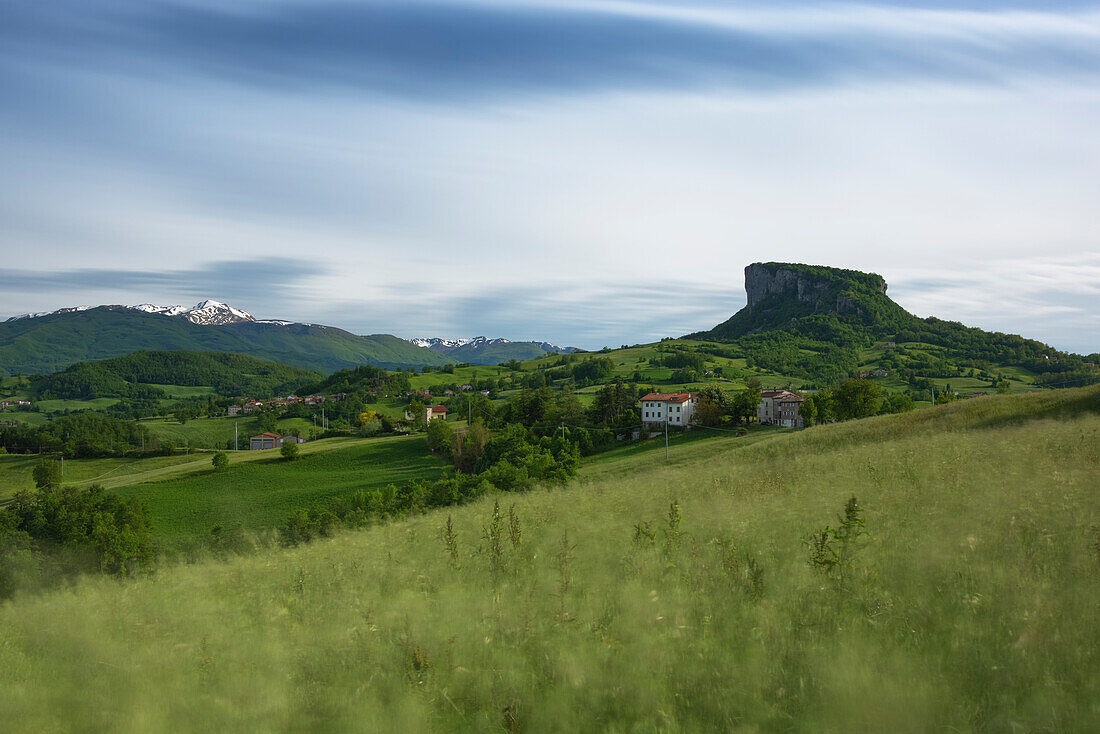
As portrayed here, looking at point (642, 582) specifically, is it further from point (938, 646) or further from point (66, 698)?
point (66, 698)

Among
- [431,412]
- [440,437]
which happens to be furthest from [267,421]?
[440,437]

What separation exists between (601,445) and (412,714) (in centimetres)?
7990

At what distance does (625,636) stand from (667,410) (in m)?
88.4

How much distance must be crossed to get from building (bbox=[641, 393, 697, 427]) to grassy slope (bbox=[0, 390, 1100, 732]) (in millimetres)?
81414

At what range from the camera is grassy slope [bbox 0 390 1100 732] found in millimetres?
4605

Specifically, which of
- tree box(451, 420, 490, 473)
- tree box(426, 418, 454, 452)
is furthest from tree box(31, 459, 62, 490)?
tree box(451, 420, 490, 473)

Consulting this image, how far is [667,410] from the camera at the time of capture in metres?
92.2

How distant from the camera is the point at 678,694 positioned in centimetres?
482

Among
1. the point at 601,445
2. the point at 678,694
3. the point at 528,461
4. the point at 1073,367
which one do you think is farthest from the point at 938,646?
the point at 1073,367

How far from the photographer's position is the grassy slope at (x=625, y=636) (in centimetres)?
461

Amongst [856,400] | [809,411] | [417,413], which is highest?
[856,400]

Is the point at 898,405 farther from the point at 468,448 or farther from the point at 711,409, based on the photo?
the point at 468,448

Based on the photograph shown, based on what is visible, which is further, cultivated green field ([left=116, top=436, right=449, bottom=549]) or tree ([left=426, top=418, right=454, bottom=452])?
tree ([left=426, top=418, right=454, bottom=452])

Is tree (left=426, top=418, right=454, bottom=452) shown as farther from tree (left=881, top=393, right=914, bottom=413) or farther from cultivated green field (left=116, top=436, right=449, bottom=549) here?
tree (left=881, top=393, right=914, bottom=413)
